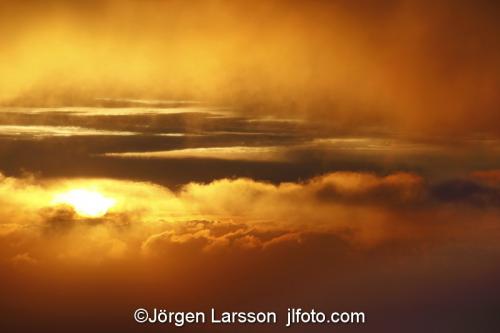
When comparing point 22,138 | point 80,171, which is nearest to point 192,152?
point 80,171

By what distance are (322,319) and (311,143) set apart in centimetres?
137

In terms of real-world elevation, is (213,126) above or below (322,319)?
above

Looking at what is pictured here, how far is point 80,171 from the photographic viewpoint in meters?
6.80

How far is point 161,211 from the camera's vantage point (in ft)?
22.5

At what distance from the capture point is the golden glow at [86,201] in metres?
6.79

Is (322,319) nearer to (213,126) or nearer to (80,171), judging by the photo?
(213,126)

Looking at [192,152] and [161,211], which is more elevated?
[192,152]

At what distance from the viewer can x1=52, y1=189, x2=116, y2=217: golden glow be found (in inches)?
267

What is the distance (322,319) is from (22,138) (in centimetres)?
269

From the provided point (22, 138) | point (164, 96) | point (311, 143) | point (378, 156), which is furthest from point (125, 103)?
point (378, 156)

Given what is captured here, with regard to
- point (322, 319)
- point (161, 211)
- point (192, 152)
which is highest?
point (192, 152)

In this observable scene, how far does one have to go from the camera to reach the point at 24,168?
675 cm

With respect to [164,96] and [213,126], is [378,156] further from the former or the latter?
[164,96]

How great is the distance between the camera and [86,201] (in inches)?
268
